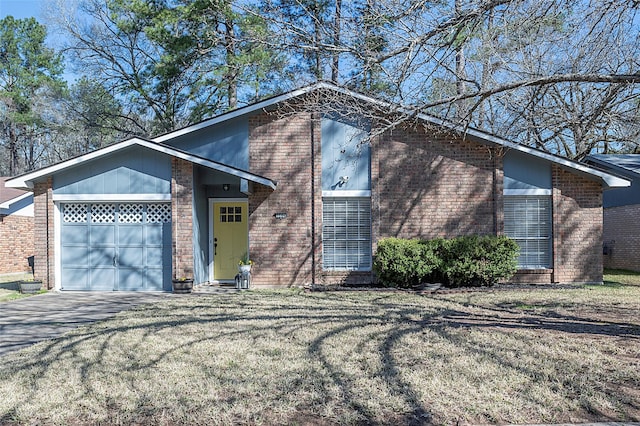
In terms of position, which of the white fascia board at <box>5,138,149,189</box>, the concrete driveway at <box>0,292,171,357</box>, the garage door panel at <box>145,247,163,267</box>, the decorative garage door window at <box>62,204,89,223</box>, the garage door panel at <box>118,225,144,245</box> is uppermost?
the white fascia board at <box>5,138,149,189</box>

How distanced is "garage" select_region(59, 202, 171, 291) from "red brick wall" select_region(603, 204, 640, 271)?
16305mm

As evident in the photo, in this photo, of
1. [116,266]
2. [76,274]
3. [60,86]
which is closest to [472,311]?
[116,266]

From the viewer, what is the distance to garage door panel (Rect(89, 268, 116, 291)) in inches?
511

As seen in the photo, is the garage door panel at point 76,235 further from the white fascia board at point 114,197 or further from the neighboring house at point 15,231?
the neighboring house at point 15,231

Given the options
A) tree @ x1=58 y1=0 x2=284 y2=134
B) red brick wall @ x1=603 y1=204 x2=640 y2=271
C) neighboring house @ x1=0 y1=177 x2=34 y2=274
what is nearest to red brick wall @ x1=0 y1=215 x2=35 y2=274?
neighboring house @ x1=0 y1=177 x2=34 y2=274

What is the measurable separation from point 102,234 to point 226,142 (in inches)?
156

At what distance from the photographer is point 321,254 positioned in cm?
1348

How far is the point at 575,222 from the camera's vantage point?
44.7ft

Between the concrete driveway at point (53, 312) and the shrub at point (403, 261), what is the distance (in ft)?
17.4

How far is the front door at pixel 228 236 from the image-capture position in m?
14.2

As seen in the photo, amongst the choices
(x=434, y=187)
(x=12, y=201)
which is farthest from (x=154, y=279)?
(x=12, y=201)

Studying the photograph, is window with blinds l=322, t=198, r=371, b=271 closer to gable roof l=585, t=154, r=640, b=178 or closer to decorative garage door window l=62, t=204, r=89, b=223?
decorative garage door window l=62, t=204, r=89, b=223

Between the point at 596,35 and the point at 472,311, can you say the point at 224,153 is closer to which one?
the point at 472,311

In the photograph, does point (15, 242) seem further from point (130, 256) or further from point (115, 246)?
point (130, 256)
